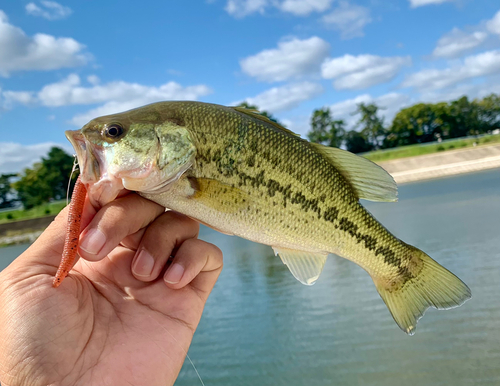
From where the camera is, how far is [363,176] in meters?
2.47

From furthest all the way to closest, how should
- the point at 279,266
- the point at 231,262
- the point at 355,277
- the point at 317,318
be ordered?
the point at 231,262 → the point at 279,266 → the point at 355,277 → the point at 317,318

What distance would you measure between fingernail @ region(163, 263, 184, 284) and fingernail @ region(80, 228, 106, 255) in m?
0.55

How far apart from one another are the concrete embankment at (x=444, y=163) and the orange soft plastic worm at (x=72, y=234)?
50.9 metres

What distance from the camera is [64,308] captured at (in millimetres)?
2129

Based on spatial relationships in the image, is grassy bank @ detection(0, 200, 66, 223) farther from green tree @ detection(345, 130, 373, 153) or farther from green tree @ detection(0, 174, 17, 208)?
green tree @ detection(345, 130, 373, 153)

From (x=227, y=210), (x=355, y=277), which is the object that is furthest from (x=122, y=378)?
(x=355, y=277)

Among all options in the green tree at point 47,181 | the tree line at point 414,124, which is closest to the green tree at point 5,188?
the green tree at point 47,181

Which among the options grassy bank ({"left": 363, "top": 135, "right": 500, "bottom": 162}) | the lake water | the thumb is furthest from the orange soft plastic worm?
grassy bank ({"left": 363, "top": 135, "right": 500, "bottom": 162})

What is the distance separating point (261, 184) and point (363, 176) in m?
0.72

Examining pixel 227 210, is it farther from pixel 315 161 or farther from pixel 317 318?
pixel 317 318

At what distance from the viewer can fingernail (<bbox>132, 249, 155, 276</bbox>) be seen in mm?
2396

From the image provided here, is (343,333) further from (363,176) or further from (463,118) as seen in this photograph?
(463,118)

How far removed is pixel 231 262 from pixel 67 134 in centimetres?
1625

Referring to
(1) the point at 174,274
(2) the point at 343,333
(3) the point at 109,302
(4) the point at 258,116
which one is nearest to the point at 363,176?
(4) the point at 258,116
